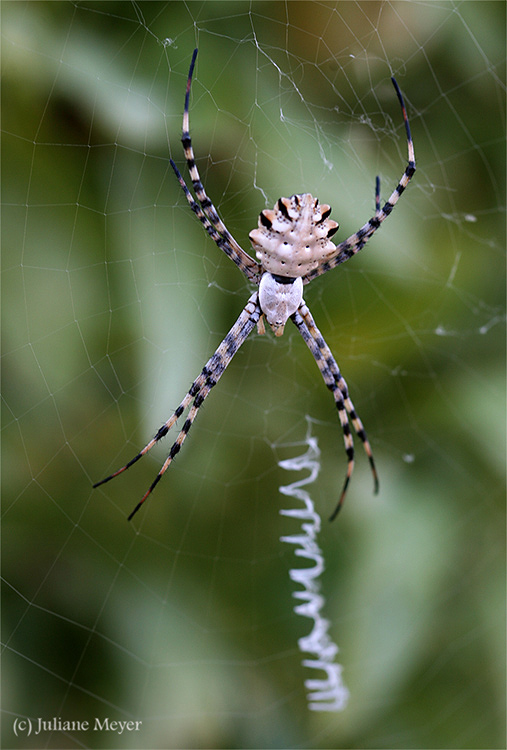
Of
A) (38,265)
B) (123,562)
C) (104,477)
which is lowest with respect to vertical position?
(123,562)

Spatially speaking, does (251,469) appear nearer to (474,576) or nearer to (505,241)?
(474,576)

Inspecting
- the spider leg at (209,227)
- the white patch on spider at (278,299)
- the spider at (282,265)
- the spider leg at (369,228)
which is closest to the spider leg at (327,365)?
the spider at (282,265)

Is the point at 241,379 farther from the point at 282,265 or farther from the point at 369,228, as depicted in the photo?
the point at 369,228

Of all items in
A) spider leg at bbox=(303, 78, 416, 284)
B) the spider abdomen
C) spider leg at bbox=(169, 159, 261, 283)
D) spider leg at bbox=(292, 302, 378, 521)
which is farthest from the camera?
spider leg at bbox=(292, 302, 378, 521)

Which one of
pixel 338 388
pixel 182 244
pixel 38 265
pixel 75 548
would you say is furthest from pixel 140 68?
pixel 75 548

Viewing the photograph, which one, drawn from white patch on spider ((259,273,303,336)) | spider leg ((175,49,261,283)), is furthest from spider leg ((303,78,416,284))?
spider leg ((175,49,261,283))

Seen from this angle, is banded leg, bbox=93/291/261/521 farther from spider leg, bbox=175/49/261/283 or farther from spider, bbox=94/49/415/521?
spider leg, bbox=175/49/261/283
